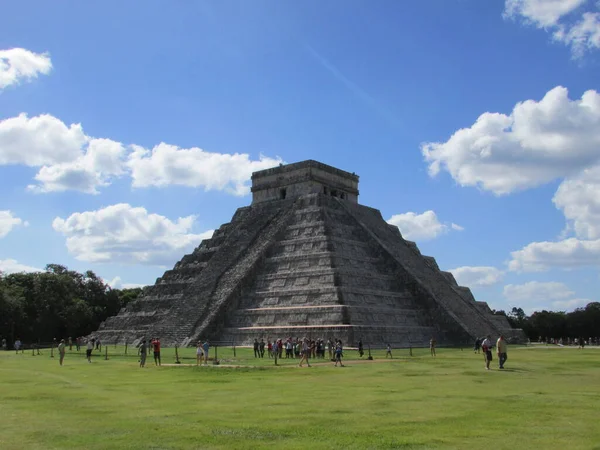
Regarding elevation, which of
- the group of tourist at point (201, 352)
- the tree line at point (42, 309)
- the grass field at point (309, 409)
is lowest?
the grass field at point (309, 409)

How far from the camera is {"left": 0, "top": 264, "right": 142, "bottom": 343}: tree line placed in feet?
169

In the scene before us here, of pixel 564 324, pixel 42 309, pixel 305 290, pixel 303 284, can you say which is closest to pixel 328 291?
pixel 305 290

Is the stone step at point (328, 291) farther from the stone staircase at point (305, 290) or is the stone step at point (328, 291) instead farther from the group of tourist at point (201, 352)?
the group of tourist at point (201, 352)

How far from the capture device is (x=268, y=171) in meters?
45.7

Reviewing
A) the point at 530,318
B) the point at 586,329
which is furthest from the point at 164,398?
the point at 530,318

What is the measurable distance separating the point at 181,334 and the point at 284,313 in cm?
601

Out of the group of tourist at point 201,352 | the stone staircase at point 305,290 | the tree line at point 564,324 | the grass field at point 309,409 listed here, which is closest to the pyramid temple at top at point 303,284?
the stone staircase at point 305,290

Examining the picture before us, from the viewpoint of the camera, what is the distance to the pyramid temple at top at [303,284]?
3197 centimetres

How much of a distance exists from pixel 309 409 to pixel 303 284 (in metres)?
23.2

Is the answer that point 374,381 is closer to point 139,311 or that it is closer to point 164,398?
point 164,398

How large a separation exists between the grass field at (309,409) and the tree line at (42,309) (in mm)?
35227

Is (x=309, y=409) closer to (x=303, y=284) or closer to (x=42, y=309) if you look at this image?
(x=303, y=284)

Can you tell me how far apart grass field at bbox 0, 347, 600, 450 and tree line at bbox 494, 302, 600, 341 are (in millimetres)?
60422

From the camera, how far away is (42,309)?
55.2 meters
